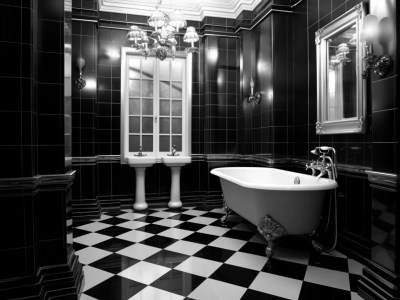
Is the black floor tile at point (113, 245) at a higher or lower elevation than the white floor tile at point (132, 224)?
lower

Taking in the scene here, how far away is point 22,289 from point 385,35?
2745 mm

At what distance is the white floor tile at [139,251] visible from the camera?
2594 mm

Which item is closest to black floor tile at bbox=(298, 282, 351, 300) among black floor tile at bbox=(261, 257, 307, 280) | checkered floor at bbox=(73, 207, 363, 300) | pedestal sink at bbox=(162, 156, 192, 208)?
checkered floor at bbox=(73, 207, 363, 300)

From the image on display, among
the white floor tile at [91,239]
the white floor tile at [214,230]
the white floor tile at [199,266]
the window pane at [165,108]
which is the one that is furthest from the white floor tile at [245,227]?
the window pane at [165,108]

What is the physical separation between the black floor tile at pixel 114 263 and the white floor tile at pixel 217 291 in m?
0.70

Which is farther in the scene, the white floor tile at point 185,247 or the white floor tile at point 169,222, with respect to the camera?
the white floor tile at point 169,222

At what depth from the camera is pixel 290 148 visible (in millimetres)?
3768

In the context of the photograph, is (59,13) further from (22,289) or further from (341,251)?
(341,251)

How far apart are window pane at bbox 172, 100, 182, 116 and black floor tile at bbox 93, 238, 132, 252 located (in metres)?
2.43

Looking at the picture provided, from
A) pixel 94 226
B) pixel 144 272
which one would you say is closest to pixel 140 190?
pixel 94 226

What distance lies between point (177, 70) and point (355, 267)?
3754mm

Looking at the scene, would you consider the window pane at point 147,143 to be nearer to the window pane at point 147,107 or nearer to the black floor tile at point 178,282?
the window pane at point 147,107

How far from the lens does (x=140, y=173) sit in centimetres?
430

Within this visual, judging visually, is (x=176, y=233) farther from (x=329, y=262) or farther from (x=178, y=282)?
(x=329, y=262)
